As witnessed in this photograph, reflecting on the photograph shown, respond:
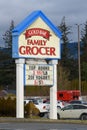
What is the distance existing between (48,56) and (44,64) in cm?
59

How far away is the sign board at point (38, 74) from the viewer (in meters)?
29.7

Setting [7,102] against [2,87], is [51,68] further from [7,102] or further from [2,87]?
[2,87]

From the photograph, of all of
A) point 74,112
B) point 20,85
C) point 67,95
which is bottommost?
point 74,112

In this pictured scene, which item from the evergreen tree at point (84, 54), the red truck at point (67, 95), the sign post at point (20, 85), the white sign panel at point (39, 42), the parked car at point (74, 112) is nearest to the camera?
the sign post at point (20, 85)

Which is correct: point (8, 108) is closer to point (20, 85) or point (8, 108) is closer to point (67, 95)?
point (20, 85)

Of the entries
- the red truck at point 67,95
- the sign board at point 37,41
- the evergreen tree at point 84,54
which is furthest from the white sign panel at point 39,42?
the evergreen tree at point 84,54

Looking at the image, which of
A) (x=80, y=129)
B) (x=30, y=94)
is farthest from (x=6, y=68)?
(x=80, y=129)

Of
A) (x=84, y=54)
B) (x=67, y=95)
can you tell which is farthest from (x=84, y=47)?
(x=67, y=95)

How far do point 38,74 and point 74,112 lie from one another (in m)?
6.09

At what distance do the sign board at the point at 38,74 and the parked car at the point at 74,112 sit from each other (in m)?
4.48

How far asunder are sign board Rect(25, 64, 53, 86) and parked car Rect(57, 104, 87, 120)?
4.48 m

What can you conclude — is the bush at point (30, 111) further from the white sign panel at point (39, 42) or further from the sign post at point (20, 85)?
the white sign panel at point (39, 42)

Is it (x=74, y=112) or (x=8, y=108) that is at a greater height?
(x=8, y=108)

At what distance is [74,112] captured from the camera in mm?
34688
